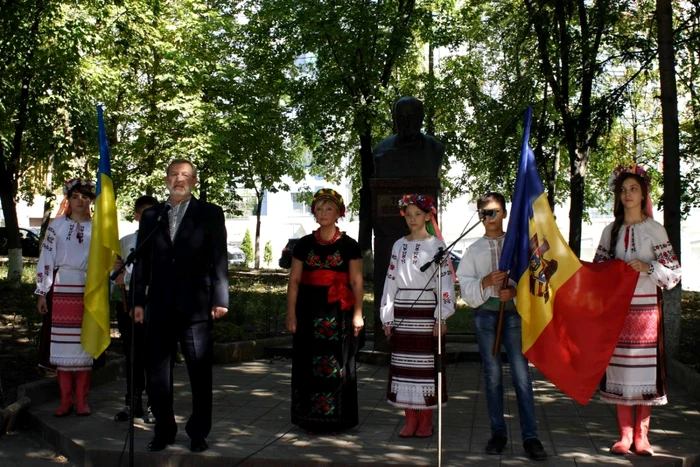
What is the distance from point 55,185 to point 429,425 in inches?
915

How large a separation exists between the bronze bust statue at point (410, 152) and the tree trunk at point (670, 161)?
302 centimetres

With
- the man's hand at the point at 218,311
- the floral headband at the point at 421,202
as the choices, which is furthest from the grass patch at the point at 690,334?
the man's hand at the point at 218,311

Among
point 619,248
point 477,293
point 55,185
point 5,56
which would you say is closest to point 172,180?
point 477,293

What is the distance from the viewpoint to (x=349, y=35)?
23484 mm

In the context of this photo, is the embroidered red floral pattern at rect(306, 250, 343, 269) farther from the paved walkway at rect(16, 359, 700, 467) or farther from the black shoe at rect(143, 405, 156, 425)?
the black shoe at rect(143, 405, 156, 425)

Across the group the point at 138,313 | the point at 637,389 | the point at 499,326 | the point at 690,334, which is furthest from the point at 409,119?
the point at 690,334

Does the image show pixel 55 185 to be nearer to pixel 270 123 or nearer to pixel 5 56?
pixel 270 123

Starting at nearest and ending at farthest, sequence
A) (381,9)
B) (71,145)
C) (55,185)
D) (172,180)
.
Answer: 1. (172,180)
2. (71,145)
3. (381,9)
4. (55,185)

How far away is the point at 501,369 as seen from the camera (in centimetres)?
616

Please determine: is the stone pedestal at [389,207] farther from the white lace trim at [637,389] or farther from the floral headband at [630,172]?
the white lace trim at [637,389]

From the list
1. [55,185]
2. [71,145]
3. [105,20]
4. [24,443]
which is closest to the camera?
[24,443]

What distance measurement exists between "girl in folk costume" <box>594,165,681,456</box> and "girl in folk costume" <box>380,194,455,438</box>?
4.36 feet

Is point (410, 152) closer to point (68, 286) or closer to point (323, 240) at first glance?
point (323, 240)

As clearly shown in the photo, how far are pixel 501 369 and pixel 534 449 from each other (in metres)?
0.60
